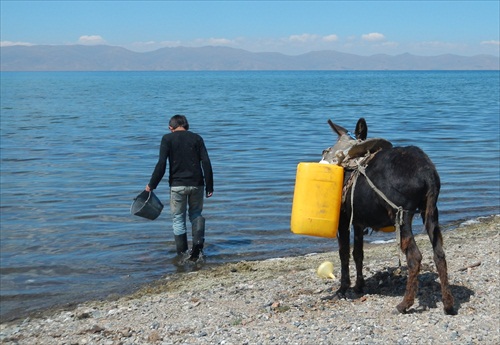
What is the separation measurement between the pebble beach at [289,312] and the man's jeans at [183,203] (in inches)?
47.1

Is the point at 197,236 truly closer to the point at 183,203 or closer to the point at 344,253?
the point at 183,203

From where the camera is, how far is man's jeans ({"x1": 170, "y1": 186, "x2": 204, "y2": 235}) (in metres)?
10.6

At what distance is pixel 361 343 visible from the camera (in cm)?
625

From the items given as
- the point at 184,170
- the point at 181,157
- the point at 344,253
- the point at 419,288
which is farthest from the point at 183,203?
the point at 419,288

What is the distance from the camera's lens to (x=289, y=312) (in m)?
7.32

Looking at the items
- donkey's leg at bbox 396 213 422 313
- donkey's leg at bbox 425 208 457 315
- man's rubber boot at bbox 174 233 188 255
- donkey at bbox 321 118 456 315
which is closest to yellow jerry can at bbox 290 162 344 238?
donkey at bbox 321 118 456 315

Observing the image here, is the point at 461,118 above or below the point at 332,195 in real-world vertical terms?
below

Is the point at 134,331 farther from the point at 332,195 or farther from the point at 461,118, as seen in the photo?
the point at 461,118

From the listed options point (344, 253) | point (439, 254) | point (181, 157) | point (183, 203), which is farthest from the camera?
point (183, 203)

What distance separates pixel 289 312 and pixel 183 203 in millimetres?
3838

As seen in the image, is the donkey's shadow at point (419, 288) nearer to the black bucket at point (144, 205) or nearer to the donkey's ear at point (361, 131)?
the donkey's ear at point (361, 131)

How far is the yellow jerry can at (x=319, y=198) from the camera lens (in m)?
7.27

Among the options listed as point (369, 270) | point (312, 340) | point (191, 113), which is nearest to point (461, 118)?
point (191, 113)

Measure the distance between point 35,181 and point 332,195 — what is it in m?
12.7
